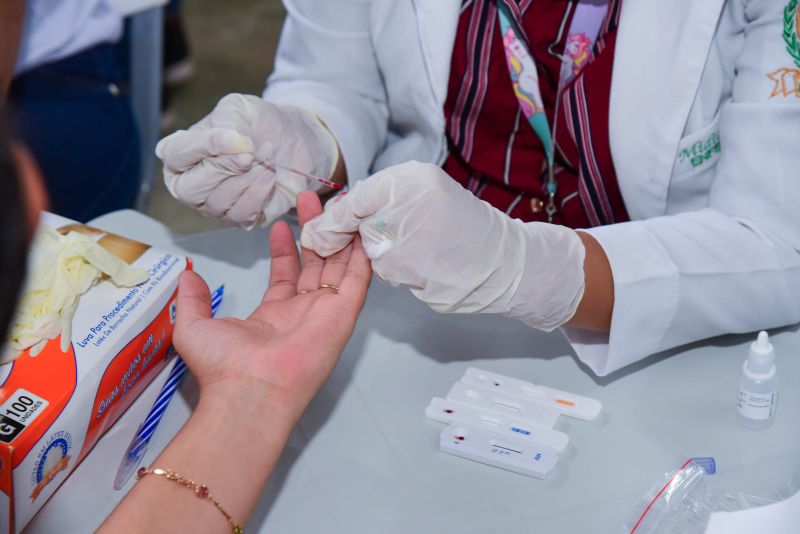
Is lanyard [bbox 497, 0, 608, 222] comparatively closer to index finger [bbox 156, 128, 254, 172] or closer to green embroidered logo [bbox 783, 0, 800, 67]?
green embroidered logo [bbox 783, 0, 800, 67]

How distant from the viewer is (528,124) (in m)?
1.25

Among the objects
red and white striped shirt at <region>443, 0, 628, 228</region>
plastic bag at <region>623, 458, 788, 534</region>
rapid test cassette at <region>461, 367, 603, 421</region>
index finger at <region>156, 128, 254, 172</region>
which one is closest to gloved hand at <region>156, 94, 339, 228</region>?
index finger at <region>156, 128, 254, 172</region>

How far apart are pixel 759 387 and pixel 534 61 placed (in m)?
0.51

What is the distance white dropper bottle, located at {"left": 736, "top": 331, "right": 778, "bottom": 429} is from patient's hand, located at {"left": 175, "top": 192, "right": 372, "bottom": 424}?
0.41 metres

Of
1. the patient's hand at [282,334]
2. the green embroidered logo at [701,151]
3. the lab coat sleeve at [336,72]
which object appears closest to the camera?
the patient's hand at [282,334]

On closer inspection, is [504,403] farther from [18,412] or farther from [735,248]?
[18,412]

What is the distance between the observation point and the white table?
2.85ft

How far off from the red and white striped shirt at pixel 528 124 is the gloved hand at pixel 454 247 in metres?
0.24

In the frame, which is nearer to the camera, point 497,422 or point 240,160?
point 497,422

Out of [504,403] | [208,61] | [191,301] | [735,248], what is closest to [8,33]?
[191,301]

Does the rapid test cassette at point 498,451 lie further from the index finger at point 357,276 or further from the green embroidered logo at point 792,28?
the green embroidered logo at point 792,28

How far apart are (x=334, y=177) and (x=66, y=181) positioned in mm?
589

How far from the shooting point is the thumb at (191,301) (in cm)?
96

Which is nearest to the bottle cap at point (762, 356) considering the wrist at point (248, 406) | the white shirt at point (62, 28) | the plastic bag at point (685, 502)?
the plastic bag at point (685, 502)
